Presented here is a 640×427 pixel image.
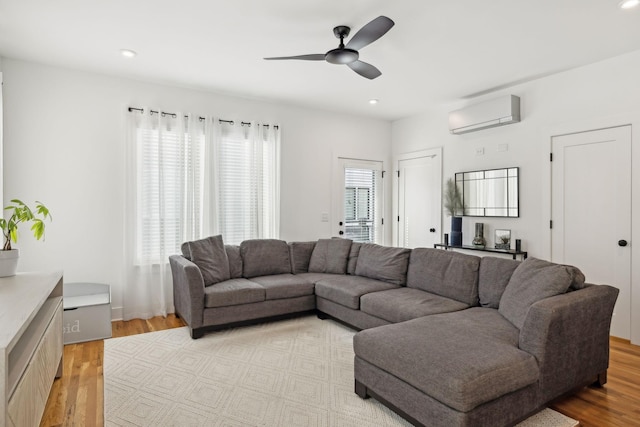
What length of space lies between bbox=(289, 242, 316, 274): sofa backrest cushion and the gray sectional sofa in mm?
342

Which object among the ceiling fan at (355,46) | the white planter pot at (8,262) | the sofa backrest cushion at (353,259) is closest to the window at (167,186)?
the white planter pot at (8,262)

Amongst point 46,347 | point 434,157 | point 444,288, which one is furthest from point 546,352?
point 434,157

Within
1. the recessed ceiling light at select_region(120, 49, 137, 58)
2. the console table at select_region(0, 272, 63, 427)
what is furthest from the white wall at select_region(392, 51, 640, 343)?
the console table at select_region(0, 272, 63, 427)

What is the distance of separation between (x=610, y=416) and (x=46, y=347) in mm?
3460

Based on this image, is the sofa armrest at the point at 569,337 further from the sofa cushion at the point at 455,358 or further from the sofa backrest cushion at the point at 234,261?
the sofa backrest cushion at the point at 234,261

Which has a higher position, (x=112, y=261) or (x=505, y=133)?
(x=505, y=133)

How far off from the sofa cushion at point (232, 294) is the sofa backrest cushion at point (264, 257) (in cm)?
43

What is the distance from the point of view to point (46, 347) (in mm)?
2152

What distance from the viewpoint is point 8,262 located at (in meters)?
2.50

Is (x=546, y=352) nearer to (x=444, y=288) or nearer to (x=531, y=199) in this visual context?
(x=444, y=288)

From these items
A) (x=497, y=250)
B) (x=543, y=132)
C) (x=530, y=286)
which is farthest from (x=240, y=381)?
(x=543, y=132)

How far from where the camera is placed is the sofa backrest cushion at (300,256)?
15.5 feet

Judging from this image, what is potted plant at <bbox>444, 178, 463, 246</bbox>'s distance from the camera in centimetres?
491

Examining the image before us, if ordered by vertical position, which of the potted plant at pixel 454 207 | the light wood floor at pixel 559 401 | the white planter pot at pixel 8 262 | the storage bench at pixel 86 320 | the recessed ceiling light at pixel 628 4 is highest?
the recessed ceiling light at pixel 628 4
